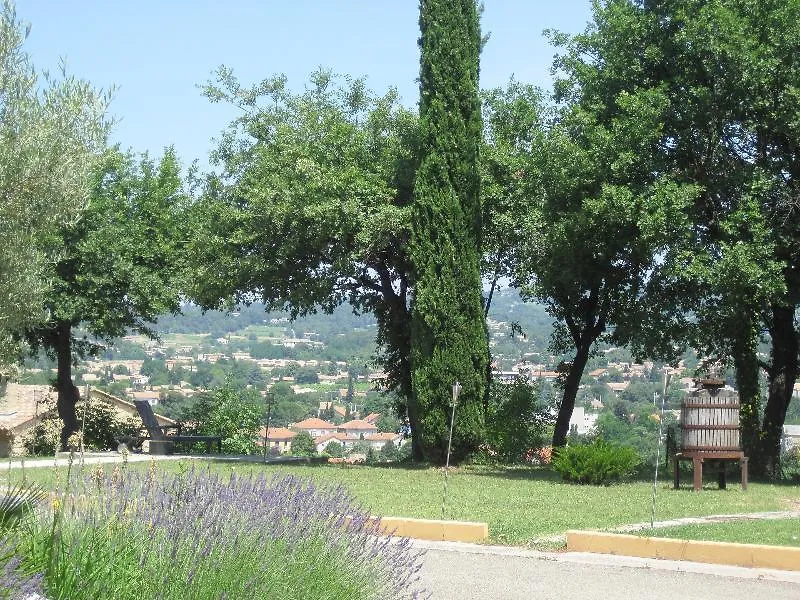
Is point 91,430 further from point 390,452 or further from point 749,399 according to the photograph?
point 749,399

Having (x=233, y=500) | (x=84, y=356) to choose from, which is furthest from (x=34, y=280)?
(x=84, y=356)

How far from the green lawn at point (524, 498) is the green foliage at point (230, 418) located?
8.70 m

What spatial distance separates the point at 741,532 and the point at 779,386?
11912 mm

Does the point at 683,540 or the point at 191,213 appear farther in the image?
the point at 191,213

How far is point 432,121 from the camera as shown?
74.4 ft

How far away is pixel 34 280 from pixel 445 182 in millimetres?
10361

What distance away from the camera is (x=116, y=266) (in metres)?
29.3

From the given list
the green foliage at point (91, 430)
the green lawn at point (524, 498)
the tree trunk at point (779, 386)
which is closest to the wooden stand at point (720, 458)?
the green lawn at point (524, 498)

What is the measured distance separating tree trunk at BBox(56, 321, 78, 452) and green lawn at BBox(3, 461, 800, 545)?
1008 centimetres

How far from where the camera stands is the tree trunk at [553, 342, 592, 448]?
2762 centimetres

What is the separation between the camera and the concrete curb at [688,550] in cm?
1088

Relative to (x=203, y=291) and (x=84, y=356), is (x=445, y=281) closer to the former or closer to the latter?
(x=203, y=291)

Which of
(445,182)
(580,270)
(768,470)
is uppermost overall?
(445,182)

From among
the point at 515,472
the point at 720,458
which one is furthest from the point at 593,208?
the point at 515,472
